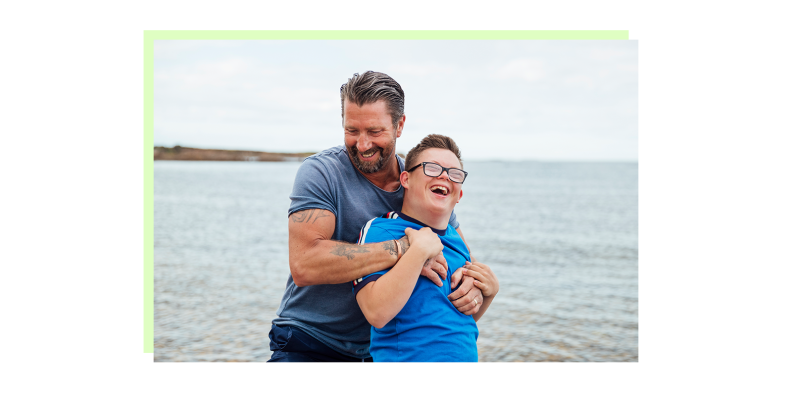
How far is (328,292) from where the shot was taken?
2.48 meters

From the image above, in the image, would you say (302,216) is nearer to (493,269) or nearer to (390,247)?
(390,247)

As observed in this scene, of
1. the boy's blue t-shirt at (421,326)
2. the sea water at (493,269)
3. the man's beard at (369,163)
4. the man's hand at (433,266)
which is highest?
the man's beard at (369,163)

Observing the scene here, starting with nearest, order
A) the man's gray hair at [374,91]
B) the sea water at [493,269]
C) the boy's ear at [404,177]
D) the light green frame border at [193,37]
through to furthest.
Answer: the man's gray hair at [374,91] < the boy's ear at [404,177] < the light green frame border at [193,37] < the sea water at [493,269]

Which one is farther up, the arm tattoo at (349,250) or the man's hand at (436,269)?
the arm tattoo at (349,250)

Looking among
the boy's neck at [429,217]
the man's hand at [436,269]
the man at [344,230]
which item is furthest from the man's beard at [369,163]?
the man's hand at [436,269]

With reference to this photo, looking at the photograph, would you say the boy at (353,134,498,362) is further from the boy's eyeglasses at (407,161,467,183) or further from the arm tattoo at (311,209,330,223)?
the arm tattoo at (311,209,330,223)

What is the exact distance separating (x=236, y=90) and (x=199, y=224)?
863 cm

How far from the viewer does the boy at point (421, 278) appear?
212 cm

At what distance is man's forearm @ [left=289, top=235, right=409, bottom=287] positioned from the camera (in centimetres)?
214

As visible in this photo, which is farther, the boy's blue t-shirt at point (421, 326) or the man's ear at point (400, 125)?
the man's ear at point (400, 125)

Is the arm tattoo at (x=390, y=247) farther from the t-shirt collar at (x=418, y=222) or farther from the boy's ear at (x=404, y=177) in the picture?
the boy's ear at (x=404, y=177)

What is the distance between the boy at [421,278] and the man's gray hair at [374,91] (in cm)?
22

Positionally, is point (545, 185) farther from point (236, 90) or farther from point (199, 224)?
point (236, 90)

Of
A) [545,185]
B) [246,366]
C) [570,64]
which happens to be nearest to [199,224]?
[570,64]
